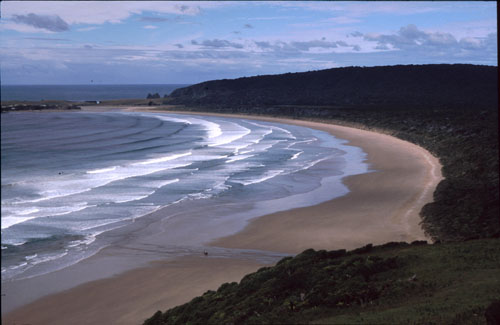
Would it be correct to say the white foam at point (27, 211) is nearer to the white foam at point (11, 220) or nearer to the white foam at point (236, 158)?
the white foam at point (11, 220)

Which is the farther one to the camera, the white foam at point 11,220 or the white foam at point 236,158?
the white foam at point 236,158

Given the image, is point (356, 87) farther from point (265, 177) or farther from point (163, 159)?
point (265, 177)

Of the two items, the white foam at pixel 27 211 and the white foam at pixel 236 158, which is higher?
the white foam at pixel 236 158

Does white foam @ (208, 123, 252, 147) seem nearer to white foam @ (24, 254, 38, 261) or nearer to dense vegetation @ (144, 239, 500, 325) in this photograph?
white foam @ (24, 254, 38, 261)

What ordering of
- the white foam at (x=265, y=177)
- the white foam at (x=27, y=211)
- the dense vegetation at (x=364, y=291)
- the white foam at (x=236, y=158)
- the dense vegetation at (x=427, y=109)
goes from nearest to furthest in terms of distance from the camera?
the dense vegetation at (x=364, y=291) < the dense vegetation at (x=427, y=109) < the white foam at (x=27, y=211) < the white foam at (x=265, y=177) < the white foam at (x=236, y=158)

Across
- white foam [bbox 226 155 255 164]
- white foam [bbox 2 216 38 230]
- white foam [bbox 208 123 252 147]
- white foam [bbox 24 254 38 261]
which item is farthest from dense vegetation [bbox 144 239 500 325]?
white foam [bbox 208 123 252 147]

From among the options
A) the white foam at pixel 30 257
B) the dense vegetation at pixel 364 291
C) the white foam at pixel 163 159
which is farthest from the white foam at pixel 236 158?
the dense vegetation at pixel 364 291

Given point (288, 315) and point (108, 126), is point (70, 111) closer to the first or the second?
point (108, 126)

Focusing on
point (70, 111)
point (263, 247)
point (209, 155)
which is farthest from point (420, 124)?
point (70, 111)

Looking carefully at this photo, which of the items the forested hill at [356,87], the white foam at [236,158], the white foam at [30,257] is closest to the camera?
the white foam at [30,257]
